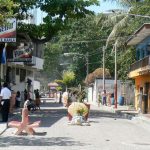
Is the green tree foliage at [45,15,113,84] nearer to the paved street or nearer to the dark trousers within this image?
the dark trousers

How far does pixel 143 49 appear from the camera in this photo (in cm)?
4409

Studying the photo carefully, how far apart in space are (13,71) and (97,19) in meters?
9.74

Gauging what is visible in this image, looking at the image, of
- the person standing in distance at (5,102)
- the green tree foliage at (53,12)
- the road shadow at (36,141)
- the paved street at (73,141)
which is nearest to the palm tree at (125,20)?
the green tree foliage at (53,12)

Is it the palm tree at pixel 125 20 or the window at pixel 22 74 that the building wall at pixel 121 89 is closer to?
the window at pixel 22 74

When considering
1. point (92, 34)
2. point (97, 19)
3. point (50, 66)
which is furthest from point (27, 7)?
point (50, 66)

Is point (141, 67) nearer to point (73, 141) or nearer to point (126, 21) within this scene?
point (126, 21)

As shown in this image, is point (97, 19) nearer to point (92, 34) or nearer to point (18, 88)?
point (18, 88)

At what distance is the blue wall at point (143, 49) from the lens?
137 feet

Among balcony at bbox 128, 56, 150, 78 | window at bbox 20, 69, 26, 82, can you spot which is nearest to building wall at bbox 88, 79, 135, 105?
window at bbox 20, 69, 26, 82

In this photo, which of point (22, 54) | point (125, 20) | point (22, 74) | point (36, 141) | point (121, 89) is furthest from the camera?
point (121, 89)

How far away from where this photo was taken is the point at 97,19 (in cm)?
4931

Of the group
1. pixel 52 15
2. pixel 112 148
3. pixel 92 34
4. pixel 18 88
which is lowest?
pixel 112 148

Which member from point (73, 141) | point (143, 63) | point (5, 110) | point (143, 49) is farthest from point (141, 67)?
point (73, 141)

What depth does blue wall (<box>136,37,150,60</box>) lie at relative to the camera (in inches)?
1647
